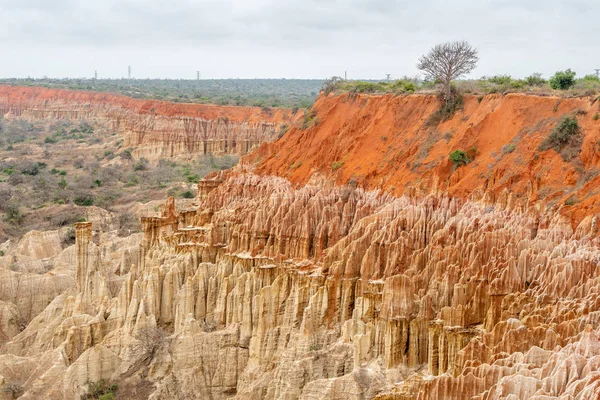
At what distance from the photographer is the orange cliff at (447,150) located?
2641 centimetres

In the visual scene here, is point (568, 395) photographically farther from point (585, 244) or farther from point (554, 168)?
point (554, 168)

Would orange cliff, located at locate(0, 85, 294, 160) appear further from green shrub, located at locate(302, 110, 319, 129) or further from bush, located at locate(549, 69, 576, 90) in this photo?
bush, located at locate(549, 69, 576, 90)

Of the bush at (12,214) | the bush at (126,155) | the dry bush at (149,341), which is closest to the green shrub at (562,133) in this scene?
the dry bush at (149,341)

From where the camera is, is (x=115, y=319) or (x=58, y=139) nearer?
(x=115, y=319)

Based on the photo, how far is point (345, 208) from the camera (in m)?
31.1

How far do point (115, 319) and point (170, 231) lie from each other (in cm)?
628

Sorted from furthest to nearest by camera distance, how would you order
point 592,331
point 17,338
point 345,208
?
point 17,338 → point 345,208 → point 592,331

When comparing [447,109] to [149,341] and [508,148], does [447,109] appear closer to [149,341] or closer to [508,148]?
[508,148]

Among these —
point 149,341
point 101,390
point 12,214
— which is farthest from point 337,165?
point 12,214

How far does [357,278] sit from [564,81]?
486 inches

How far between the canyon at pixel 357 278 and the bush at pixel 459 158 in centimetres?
23

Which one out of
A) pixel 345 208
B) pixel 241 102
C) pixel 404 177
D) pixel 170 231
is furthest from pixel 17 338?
pixel 241 102

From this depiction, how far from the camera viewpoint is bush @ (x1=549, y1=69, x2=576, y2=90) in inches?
1278

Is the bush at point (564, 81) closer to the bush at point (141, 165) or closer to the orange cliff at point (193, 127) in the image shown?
the orange cliff at point (193, 127)
